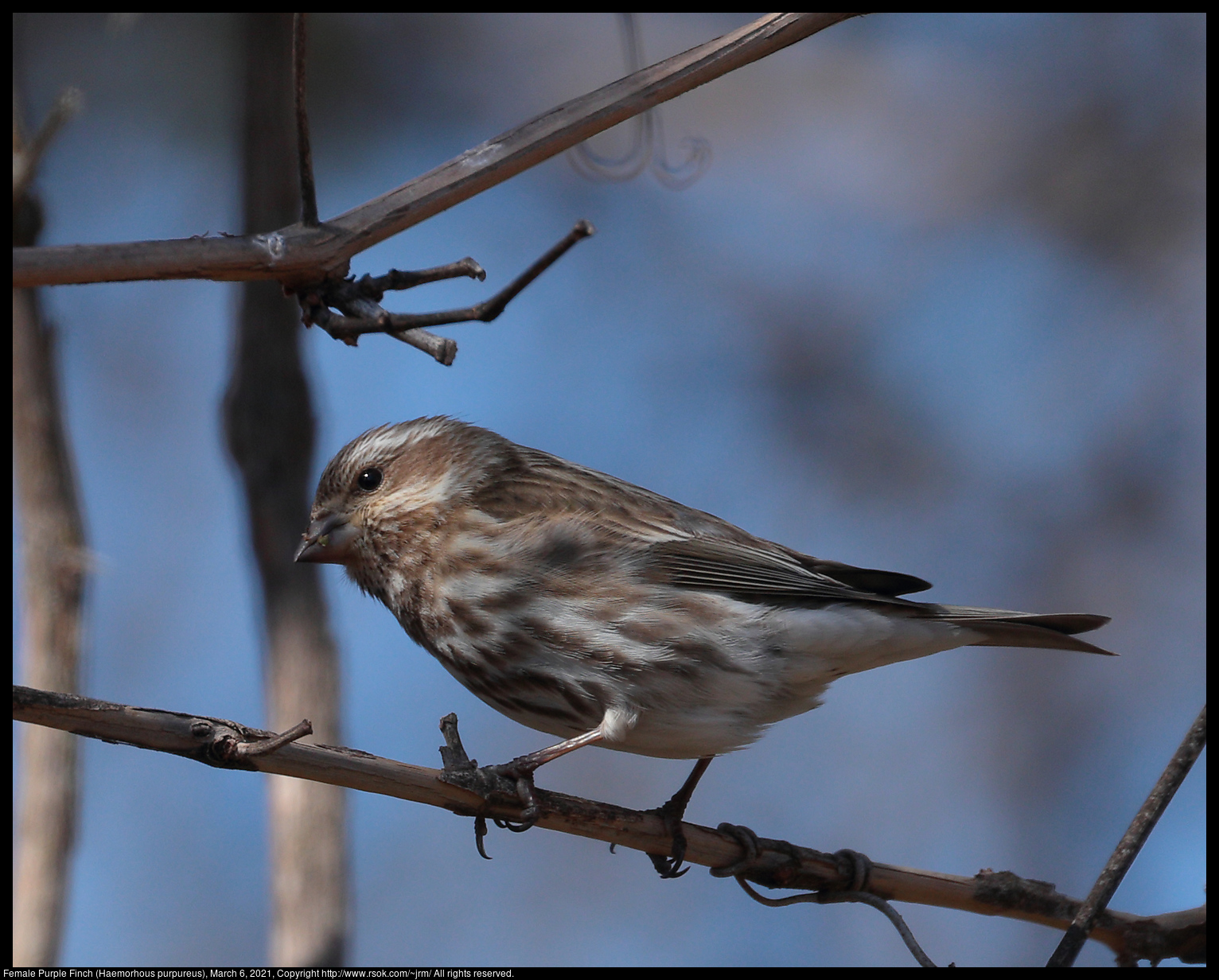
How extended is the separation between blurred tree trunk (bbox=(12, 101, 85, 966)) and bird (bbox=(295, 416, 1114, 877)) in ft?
2.45

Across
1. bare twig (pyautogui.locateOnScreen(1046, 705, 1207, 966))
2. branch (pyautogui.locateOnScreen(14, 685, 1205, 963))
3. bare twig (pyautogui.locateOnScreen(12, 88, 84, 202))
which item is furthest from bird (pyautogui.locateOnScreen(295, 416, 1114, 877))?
bare twig (pyautogui.locateOnScreen(12, 88, 84, 202))

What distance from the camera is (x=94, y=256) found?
2.15 meters

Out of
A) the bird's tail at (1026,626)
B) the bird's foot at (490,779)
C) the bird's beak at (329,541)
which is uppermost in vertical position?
the bird's beak at (329,541)

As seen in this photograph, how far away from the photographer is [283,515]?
13.8ft

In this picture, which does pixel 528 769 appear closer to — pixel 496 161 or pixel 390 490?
pixel 390 490

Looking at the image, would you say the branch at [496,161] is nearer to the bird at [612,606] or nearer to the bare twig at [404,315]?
the bare twig at [404,315]

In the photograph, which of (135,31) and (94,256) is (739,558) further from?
(135,31)

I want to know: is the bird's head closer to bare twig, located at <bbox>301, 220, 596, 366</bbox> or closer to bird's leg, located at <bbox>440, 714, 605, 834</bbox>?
bird's leg, located at <bbox>440, 714, 605, 834</bbox>

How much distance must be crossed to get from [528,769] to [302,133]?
169cm

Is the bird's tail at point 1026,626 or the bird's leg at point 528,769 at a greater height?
the bird's tail at point 1026,626

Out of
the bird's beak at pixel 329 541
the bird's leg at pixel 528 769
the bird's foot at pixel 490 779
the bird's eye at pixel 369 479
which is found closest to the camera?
the bird's foot at pixel 490 779

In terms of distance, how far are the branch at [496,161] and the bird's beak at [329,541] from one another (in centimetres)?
146

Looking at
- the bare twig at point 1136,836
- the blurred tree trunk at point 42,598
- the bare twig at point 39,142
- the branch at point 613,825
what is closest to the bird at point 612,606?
the branch at point 613,825

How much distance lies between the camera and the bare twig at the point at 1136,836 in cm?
244
